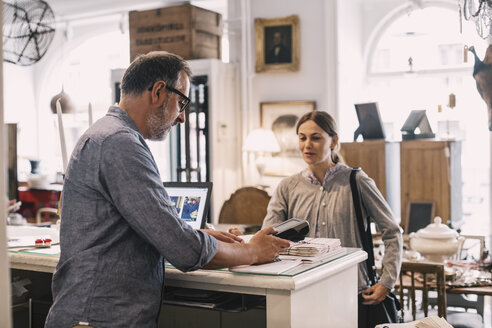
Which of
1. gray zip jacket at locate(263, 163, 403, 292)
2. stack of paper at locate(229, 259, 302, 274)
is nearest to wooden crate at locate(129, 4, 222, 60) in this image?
gray zip jacket at locate(263, 163, 403, 292)

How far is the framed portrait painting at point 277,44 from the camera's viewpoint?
7746 millimetres

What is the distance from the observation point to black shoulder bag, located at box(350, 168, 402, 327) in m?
2.95

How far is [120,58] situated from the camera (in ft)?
36.3

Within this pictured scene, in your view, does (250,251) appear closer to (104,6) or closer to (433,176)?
(433,176)

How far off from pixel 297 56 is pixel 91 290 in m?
6.15

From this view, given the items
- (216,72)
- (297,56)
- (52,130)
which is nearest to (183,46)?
(216,72)

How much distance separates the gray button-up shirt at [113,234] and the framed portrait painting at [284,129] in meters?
5.86

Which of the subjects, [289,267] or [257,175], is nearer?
[289,267]

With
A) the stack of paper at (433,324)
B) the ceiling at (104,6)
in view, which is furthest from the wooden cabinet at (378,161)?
the stack of paper at (433,324)

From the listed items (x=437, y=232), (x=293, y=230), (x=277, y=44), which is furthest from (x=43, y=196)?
(x=293, y=230)

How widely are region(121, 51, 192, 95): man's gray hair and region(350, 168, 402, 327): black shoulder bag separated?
1.26 m

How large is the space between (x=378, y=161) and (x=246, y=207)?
172cm

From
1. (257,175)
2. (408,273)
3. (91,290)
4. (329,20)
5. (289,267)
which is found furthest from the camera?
(257,175)

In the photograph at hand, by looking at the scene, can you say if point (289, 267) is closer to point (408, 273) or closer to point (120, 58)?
point (408, 273)
